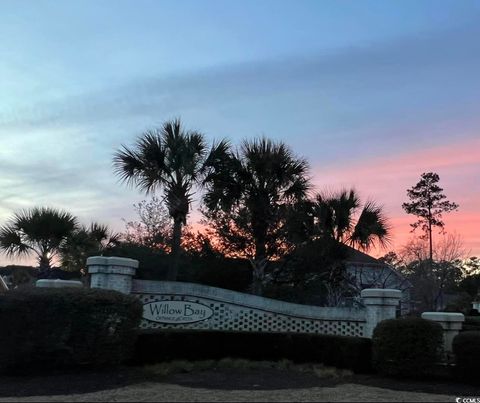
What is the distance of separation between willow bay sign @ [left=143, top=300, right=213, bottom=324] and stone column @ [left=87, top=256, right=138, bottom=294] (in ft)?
2.76

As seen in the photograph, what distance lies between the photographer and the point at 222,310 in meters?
14.3

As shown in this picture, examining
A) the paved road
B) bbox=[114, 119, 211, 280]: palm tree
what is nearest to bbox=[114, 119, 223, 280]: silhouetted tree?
bbox=[114, 119, 211, 280]: palm tree

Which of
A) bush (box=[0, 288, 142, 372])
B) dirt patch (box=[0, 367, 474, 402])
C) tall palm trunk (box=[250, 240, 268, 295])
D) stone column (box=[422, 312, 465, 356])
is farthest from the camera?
tall palm trunk (box=[250, 240, 268, 295])

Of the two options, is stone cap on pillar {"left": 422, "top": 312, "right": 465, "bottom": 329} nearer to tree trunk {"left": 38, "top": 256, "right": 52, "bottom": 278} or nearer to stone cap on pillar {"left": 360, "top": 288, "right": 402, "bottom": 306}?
stone cap on pillar {"left": 360, "top": 288, "right": 402, "bottom": 306}

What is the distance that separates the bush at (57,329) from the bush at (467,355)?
262 inches

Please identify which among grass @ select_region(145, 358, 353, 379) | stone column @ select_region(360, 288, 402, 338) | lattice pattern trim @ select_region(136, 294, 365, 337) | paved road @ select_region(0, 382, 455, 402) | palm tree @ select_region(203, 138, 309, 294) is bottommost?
paved road @ select_region(0, 382, 455, 402)

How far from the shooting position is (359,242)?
21.6 m

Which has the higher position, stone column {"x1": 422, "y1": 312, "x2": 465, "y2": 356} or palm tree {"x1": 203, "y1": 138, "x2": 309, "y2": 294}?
palm tree {"x1": 203, "y1": 138, "x2": 309, "y2": 294}

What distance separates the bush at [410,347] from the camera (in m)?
11.3

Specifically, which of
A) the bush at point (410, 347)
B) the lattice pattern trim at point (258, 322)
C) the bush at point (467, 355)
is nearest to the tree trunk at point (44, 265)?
the lattice pattern trim at point (258, 322)

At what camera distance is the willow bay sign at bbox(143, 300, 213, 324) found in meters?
13.7

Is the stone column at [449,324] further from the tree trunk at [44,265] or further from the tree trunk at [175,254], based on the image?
the tree trunk at [44,265]

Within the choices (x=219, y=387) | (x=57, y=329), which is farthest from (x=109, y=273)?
(x=219, y=387)

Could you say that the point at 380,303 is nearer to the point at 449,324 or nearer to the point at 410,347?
the point at 449,324
